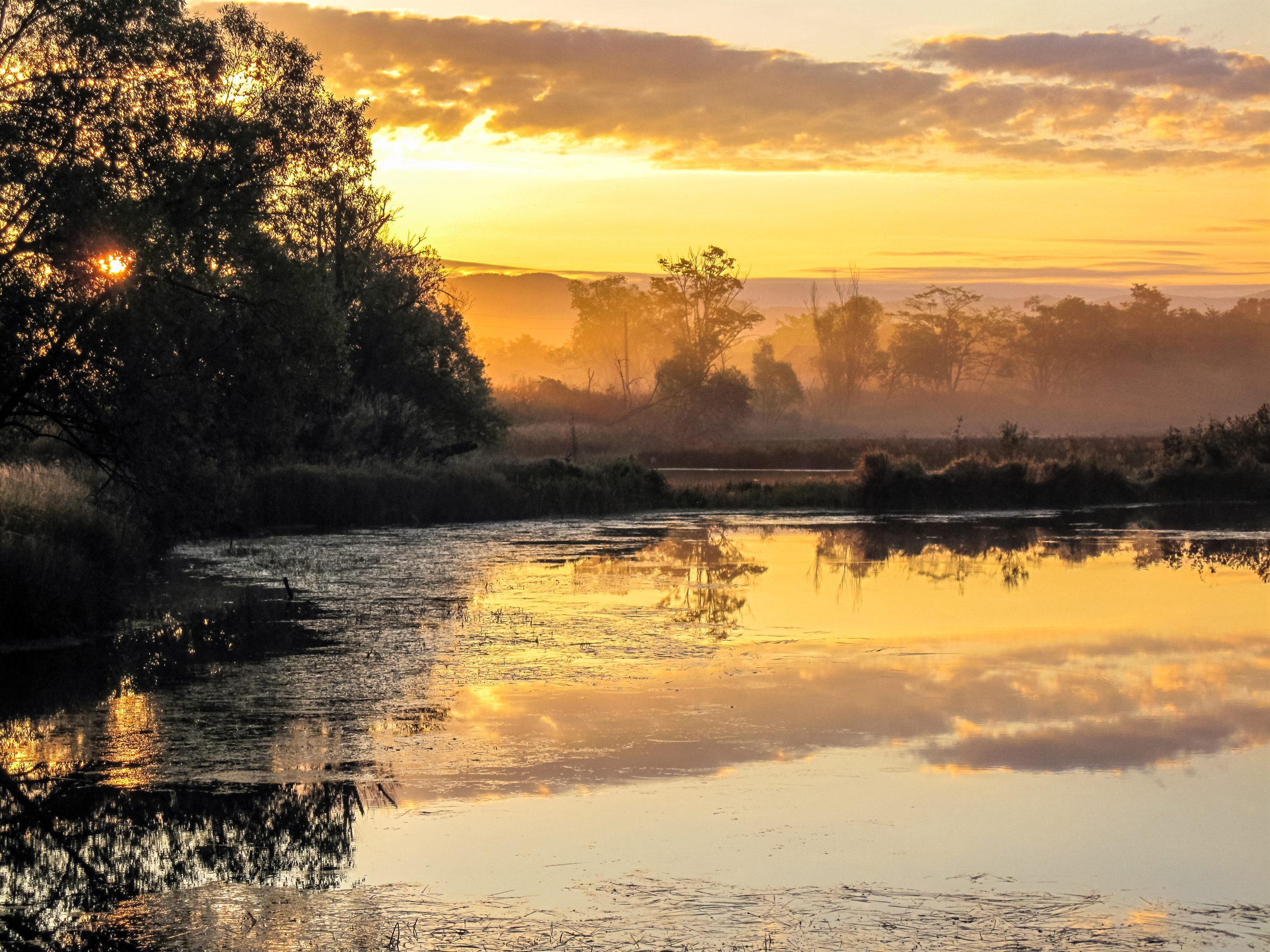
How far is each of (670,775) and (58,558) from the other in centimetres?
1025

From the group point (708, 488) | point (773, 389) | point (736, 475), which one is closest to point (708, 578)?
point (708, 488)

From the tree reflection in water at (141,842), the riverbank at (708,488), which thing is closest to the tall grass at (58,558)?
the riverbank at (708,488)

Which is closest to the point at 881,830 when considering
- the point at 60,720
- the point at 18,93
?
the point at 60,720

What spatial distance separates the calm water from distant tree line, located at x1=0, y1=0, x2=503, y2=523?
11.3 feet

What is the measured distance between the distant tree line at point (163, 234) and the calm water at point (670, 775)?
3445mm

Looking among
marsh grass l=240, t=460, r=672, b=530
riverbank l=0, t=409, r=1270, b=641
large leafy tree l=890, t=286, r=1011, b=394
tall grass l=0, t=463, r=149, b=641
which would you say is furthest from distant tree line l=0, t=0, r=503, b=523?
large leafy tree l=890, t=286, r=1011, b=394

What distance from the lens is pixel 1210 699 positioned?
1331 centimetres

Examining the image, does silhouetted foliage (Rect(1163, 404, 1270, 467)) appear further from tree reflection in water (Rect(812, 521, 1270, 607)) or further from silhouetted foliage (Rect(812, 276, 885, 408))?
silhouetted foliage (Rect(812, 276, 885, 408))

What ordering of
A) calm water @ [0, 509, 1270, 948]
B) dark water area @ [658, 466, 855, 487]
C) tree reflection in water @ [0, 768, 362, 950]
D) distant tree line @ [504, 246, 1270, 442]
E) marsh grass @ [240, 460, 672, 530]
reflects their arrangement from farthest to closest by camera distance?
distant tree line @ [504, 246, 1270, 442]
dark water area @ [658, 466, 855, 487]
marsh grass @ [240, 460, 672, 530]
tree reflection in water @ [0, 768, 362, 950]
calm water @ [0, 509, 1270, 948]

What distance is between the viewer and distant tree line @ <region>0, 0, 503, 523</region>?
675 inches

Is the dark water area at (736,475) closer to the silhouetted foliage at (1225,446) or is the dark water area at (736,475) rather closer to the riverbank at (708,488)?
the riverbank at (708,488)

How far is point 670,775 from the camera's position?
10203 millimetres

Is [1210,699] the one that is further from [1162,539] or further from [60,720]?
[1162,539]

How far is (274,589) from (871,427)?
90845mm
